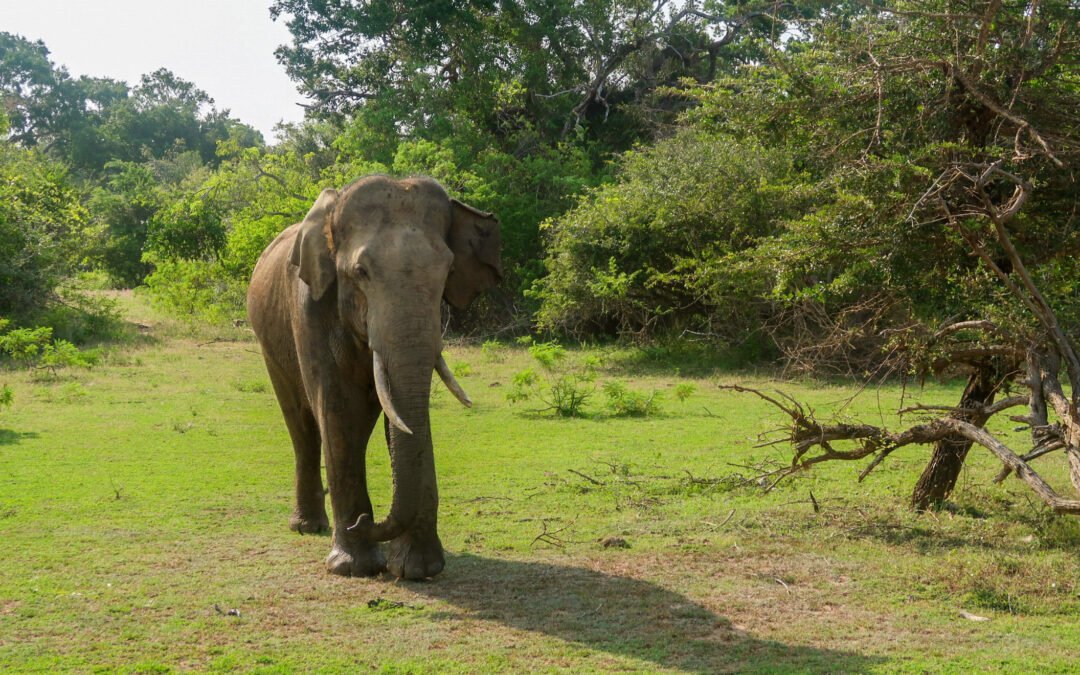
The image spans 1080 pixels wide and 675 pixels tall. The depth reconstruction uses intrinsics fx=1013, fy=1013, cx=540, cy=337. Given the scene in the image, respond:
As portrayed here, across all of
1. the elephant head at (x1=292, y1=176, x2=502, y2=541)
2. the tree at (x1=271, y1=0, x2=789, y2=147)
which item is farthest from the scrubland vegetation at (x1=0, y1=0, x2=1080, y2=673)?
the tree at (x1=271, y1=0, x2=789, y2=147)

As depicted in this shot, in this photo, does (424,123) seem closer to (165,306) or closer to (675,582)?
(165,306)

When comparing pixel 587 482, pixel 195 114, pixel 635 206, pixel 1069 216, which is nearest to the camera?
pixel 1069 216

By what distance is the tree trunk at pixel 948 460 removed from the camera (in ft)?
27.2

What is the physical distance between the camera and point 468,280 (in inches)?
274

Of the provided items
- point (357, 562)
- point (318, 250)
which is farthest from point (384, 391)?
point (357, 562)

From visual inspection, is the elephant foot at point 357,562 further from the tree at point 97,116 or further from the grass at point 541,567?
the tree at point 97,116

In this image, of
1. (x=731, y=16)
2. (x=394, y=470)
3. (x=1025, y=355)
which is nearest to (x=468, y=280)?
(x=394, y=470)

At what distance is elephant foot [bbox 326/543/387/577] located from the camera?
21.6 ft

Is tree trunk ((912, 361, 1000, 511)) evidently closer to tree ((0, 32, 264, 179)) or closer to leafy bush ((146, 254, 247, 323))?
leafy bush ((146, 254, 247, 323))

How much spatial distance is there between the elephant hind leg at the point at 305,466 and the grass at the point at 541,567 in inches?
10.0

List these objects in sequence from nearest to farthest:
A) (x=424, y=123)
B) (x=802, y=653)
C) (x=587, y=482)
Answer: (x=802, y=653), (x=587, y=482), (x=424, y=123)

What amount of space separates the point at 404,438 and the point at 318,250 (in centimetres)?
145

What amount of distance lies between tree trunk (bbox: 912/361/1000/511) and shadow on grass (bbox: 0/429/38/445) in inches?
377

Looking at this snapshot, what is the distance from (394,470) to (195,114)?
278 feet
